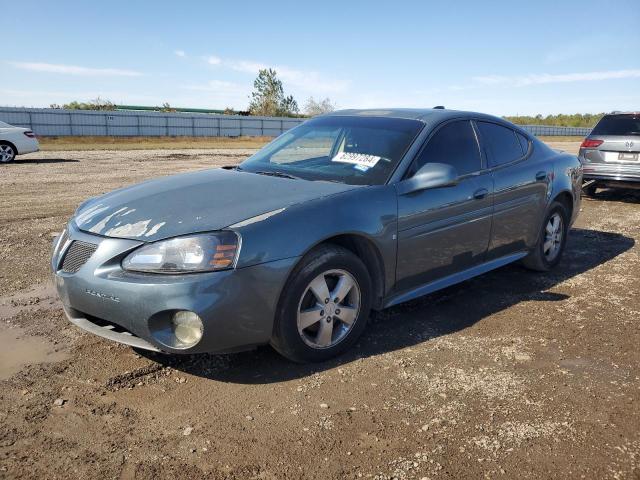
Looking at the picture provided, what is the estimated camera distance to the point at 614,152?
31.9 feet

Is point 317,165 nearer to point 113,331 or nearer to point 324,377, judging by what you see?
point 324,377

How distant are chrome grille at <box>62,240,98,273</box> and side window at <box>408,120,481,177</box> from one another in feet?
7.13

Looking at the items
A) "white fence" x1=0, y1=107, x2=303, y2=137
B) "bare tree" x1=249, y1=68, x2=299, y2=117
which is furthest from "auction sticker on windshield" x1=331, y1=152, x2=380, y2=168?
"bare tree" x1=249, y1=68, x2=299, y2=117

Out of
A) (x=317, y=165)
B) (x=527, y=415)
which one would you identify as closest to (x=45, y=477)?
(x=527, y=415)

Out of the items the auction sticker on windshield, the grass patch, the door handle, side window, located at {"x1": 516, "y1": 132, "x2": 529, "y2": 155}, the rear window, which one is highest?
the rear window

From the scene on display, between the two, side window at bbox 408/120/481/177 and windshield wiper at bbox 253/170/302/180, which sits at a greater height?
side window at bbox 408/120/481/177

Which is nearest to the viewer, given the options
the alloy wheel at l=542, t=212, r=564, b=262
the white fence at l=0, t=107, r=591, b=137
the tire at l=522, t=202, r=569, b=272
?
the tire at l=522, t=202, r=569, b=272

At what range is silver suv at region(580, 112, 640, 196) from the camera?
9523mm

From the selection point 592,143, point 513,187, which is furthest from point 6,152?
point 513,187

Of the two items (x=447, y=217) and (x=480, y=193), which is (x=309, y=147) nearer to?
(x=447, y=217)

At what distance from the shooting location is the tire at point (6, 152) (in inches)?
631

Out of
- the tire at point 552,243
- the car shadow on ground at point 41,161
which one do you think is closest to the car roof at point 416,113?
the tire at point 552,243

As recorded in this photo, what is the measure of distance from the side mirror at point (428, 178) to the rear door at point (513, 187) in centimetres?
86

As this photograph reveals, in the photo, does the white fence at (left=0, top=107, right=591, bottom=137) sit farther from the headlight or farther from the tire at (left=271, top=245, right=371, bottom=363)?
the headlight
